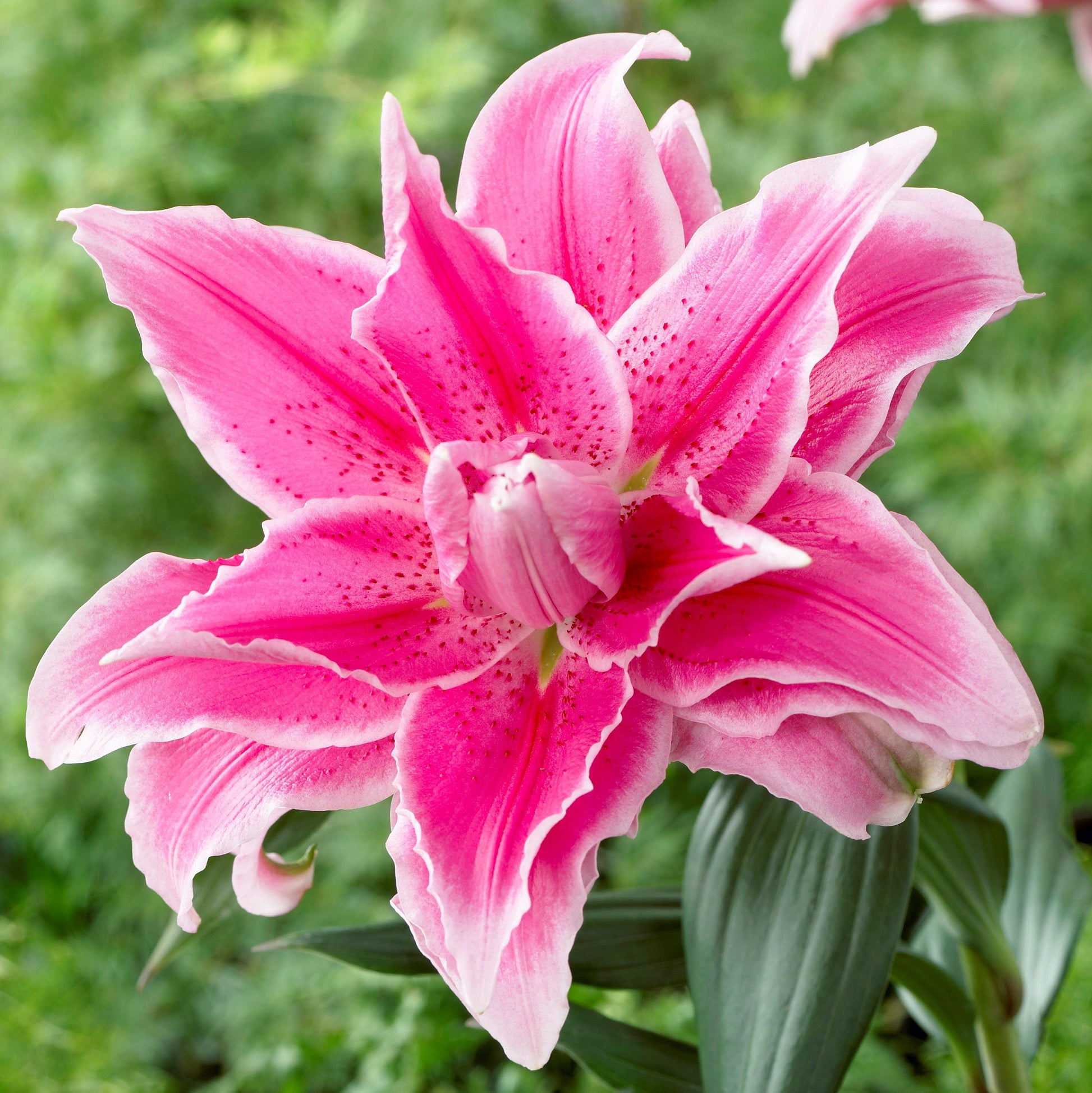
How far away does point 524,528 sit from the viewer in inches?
10.5

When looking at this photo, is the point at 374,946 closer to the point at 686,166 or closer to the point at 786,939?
the point at 786,939

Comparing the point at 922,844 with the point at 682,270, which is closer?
the point at 682,270

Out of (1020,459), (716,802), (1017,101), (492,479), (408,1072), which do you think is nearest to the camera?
(492,479)

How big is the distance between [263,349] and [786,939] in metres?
0.24

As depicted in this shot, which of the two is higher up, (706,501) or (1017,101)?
(706,501)

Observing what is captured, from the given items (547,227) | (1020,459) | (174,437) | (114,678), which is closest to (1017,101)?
(1020,459)

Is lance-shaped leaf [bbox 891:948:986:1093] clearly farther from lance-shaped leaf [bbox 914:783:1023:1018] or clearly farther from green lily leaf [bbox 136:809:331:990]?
green lily leaf [bbox 136:809:331:990]

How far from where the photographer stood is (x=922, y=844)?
0.42 metres

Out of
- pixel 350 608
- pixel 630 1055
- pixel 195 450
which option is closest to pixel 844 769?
pixel 350 608

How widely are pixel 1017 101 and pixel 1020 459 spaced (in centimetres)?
42

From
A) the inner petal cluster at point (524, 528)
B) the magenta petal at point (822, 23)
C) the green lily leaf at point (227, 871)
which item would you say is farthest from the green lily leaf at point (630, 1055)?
the magenta petal at point (822, 23)

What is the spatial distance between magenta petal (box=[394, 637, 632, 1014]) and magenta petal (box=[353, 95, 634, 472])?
0.21 feet

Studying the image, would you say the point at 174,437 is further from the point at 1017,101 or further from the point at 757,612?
the point at 757,612

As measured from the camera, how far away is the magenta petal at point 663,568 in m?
0.25
